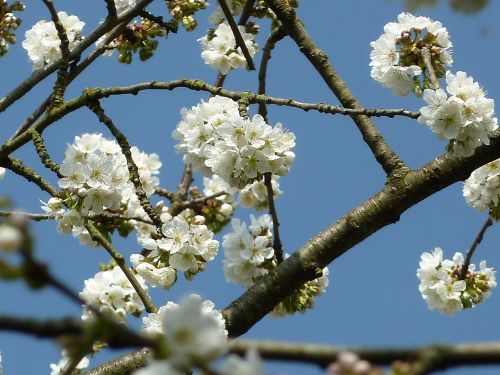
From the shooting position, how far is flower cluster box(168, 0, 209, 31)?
14.9 ft

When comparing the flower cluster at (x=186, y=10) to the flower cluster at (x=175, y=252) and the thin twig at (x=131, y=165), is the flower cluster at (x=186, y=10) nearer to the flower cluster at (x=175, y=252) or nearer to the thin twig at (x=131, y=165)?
the thin twig at (x=131, y=165)

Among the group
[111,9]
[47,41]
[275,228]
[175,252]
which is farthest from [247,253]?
[47,41]

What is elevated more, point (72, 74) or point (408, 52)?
point (72, 74)

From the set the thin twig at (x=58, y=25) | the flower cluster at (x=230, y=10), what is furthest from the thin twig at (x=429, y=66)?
the thin twig at (x=58, y=25)

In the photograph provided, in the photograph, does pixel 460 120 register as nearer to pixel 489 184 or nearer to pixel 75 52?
pixel 489 184

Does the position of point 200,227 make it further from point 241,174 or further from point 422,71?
point 422,71

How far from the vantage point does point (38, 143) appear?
338 cm

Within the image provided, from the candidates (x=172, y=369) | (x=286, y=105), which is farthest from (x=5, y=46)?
(x=172, y=369)

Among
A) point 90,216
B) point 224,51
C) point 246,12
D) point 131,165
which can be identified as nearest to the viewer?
point 131,165

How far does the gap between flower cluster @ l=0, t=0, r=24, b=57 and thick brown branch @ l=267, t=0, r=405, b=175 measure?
130cm

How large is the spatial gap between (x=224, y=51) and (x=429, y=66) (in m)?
1.48

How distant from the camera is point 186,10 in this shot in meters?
4.56

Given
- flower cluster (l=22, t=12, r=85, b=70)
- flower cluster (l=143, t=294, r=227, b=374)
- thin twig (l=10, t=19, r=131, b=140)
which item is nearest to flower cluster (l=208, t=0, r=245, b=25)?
flower cluster (l=22, t=12, r=85, b=70)

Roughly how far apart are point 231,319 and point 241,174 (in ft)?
1.91
